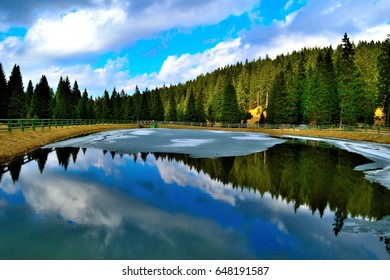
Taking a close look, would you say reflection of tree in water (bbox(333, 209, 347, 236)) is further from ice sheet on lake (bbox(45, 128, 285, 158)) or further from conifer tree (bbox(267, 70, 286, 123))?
conifer tree (bbox(267, 70, 286, 123))

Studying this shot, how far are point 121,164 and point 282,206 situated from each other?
419 inches

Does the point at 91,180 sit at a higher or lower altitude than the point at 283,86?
lower

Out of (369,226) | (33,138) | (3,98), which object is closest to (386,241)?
(369,226)

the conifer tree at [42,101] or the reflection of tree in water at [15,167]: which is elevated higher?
the conifer tree at [42,101]

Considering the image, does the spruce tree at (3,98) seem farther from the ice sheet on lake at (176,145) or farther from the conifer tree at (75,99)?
the ice sheet on lake at (176,145)

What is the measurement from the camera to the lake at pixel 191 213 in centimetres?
684

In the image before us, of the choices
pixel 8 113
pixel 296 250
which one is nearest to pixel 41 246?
pixel 296 250

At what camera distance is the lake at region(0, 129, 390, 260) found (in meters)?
6.84

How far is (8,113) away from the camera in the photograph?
222 ft

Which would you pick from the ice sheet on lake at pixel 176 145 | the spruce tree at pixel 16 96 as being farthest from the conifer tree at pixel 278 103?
the spruce tree at pixel 16 96
